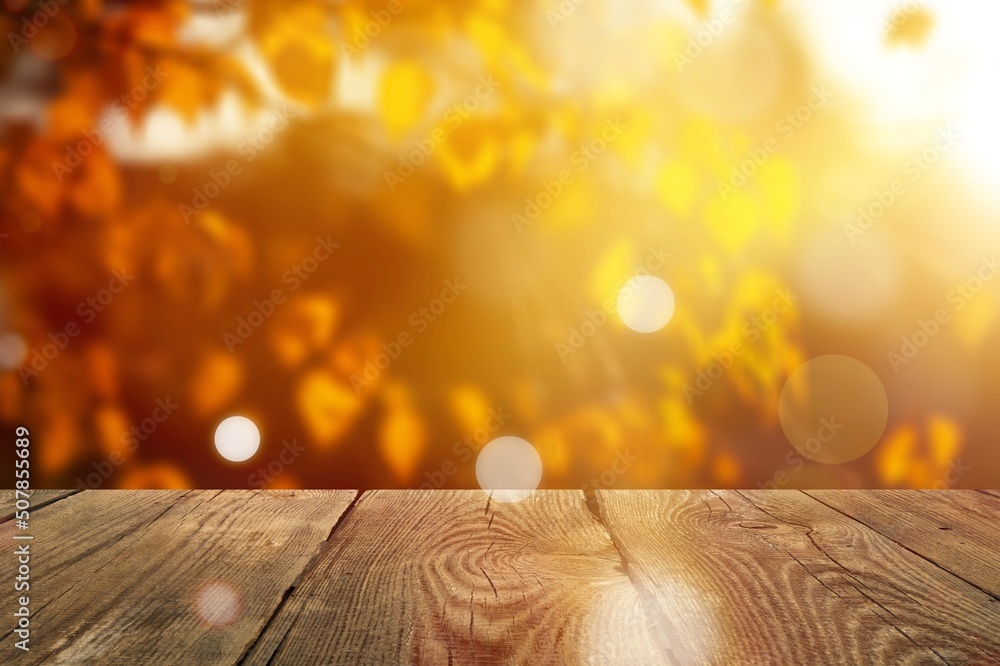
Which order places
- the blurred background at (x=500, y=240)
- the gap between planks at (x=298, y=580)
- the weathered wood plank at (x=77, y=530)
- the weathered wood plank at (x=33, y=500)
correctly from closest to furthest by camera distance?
1. the gap between planks at (x=298, y=580)
2. the weathered wood plank at (x=77, y=530)
3. the weathered wood plank at (x=33, y=500)
4. the blurred background at (x=500, y=240)

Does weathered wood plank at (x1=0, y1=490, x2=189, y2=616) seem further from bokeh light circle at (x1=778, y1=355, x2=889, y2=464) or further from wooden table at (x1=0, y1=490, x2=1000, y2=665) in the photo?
bokeh light circle at (x1=778, y1=355, x2=889, y2=464)

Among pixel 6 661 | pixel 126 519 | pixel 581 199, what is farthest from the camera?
pixel 581 199

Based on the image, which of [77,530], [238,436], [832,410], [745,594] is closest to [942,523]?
[745,594]

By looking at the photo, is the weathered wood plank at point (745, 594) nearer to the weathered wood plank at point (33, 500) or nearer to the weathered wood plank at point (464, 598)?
the weathered wood plank at point (464, 598)

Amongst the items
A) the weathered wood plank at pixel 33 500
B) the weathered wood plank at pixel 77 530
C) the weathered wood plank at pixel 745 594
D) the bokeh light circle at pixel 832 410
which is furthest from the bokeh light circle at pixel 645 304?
the weathered wood plank at pixel 33 500

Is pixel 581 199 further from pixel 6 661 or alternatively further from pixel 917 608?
→ pixel 6 661

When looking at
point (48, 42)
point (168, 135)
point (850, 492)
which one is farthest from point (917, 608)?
point (48, 42)

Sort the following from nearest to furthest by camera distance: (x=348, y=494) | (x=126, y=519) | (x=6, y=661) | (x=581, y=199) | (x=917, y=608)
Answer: (x=6, y=661) → (x=917, y=608) → (x=126, y=519) → (x=348, y=494) → (x=581, y=199)

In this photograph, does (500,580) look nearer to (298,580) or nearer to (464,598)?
(464,598)
